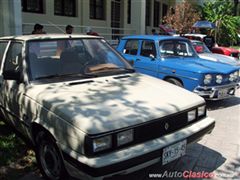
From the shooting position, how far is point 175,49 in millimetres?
7492

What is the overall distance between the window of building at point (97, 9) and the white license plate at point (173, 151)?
46.8 ft

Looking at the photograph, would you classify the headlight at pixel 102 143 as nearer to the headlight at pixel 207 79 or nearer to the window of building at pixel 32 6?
the headlight at pixel 207 79

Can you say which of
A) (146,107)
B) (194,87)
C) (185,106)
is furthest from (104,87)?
(194,87)

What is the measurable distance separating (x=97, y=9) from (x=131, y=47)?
9961mm

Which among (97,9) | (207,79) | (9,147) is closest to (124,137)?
(9,147)

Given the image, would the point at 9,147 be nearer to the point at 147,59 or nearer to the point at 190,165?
the point at 190,165

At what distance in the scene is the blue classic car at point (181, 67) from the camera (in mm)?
6484

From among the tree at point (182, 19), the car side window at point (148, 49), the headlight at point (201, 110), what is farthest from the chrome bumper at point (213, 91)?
the tree at point (182, 19)

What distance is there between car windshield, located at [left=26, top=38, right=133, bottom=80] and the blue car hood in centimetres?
230

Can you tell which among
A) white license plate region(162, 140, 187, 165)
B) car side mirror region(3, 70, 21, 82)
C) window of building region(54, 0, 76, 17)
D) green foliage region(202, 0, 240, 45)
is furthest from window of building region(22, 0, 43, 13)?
green foliage region(202, 0, 240, 45)

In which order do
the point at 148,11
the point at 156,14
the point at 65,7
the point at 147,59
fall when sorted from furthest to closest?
the point at 156,14 → the point at 148,11 → the point at 65,7 → the point at 147,59

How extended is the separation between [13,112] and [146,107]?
2.01 m

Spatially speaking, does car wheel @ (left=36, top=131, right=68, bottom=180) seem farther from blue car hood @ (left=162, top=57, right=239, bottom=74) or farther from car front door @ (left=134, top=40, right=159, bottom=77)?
car front door @ (left=134, top=40, right=159, bottom=77)

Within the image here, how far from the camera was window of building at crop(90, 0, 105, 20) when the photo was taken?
55.2 feet
